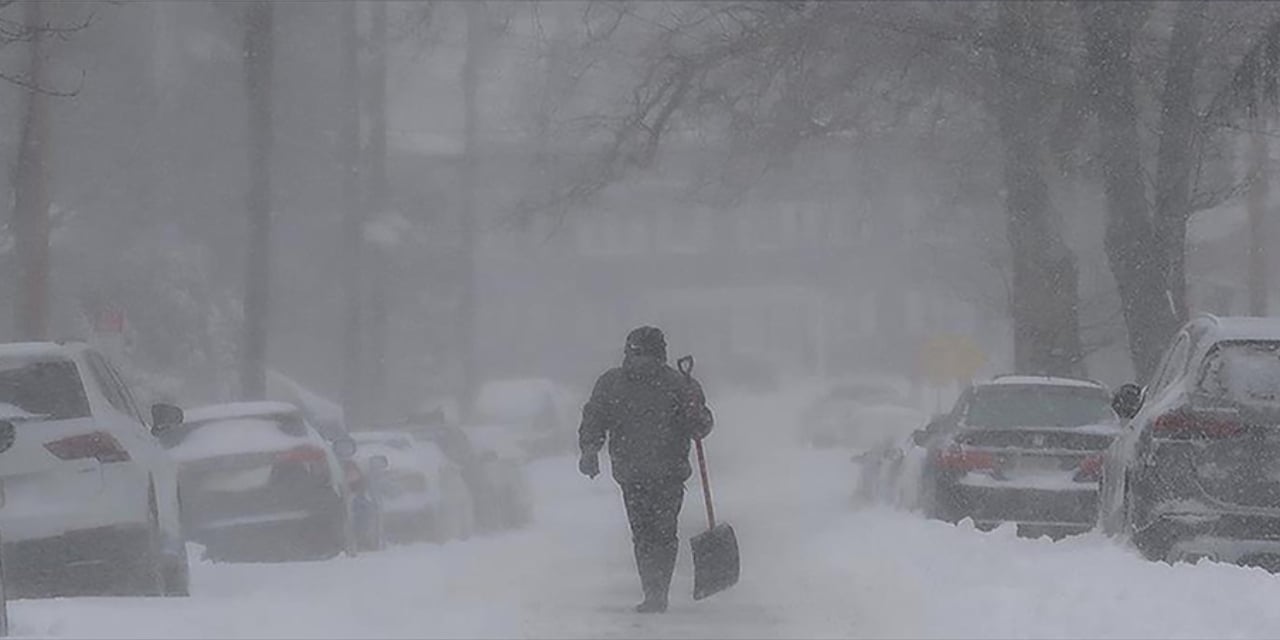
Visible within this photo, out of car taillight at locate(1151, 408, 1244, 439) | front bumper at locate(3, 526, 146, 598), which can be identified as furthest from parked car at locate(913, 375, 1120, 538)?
front bumper at locate(3, 526, 146, 598)

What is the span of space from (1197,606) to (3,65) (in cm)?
1958

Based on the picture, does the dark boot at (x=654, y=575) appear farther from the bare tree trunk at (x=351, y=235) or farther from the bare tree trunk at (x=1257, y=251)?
the bare tree trunk at (x=351, y=235)

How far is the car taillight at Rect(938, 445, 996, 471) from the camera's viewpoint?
19.1 meters

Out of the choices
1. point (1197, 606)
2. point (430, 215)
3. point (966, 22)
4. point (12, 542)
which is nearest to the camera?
point (1197, 606)

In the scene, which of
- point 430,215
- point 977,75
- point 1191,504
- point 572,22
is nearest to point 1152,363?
point 977,75

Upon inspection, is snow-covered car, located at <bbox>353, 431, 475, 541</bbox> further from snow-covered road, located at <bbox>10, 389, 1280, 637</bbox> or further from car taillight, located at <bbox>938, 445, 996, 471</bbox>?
car taillight, located at <bbox>938, 445, 996, 471</bbox>

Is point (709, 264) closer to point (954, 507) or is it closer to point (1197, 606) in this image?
point (954, 507)

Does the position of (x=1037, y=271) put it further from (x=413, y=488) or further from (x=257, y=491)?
(x=257, y=491)

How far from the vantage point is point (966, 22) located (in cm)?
2527

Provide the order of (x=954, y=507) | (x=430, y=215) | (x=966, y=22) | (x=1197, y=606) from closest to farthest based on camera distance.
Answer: (x=1197, y=606) < (x=954, y=507) < (x=966, y=22) < (x=430, y=215)

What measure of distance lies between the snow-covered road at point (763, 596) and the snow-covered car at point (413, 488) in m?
2.01

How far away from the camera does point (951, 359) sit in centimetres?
3838

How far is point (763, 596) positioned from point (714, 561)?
1033 millimetres

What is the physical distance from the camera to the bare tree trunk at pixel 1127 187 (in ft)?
81.1
